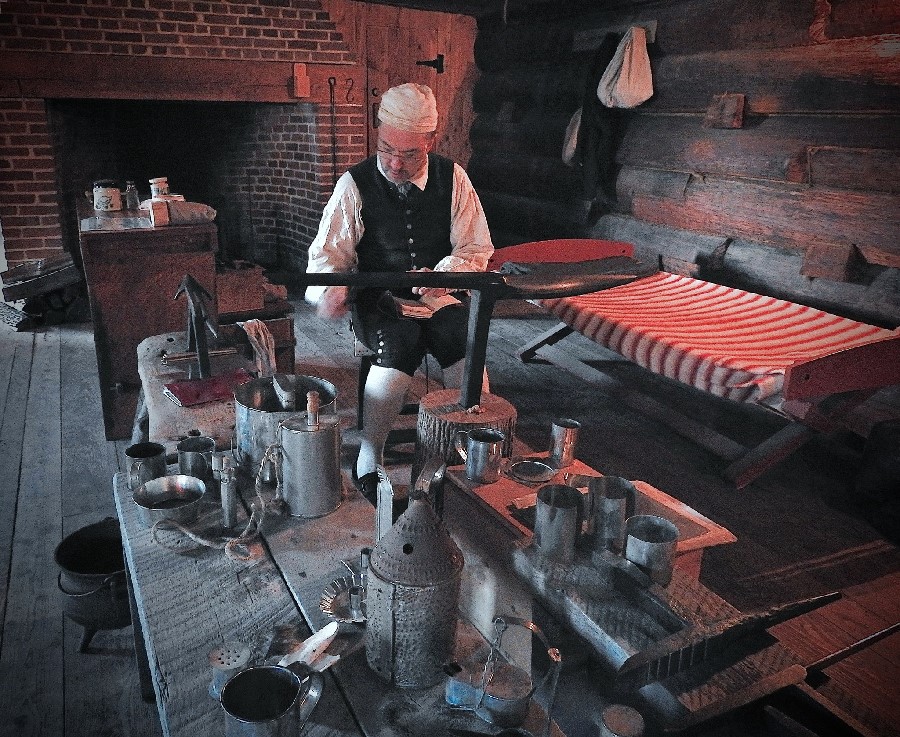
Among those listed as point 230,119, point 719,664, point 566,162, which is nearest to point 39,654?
point 719,664

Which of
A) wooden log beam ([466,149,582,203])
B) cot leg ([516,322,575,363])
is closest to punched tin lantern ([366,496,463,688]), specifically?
cot leg ([516,322,575,363])

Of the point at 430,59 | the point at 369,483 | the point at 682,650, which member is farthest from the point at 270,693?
the point at 430,59

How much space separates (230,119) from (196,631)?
652 cm

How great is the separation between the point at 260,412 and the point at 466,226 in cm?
172

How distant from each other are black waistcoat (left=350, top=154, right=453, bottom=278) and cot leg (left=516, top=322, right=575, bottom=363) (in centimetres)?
175

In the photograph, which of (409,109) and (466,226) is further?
(466,226)

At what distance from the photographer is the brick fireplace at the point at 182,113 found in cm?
527

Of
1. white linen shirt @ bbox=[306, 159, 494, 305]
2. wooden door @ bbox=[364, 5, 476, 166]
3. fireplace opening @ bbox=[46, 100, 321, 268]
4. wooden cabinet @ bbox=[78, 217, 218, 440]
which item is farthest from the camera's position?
wooden door @ bbox=[364, 5, 476, 166]

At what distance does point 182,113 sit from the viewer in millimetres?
6793

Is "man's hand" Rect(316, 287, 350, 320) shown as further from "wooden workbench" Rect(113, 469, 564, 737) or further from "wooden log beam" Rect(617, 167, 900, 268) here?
"wooden log beam" Rect(617, 167, 900, 268)

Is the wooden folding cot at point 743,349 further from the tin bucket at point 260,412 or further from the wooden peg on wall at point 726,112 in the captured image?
the wooden peg on wall at point 726,112

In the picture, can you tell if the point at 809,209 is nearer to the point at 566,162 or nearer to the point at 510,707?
the point at 566,162

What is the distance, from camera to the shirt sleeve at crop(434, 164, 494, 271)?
10.8 ft

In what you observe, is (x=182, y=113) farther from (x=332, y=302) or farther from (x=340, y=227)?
(x=332, y=302)
